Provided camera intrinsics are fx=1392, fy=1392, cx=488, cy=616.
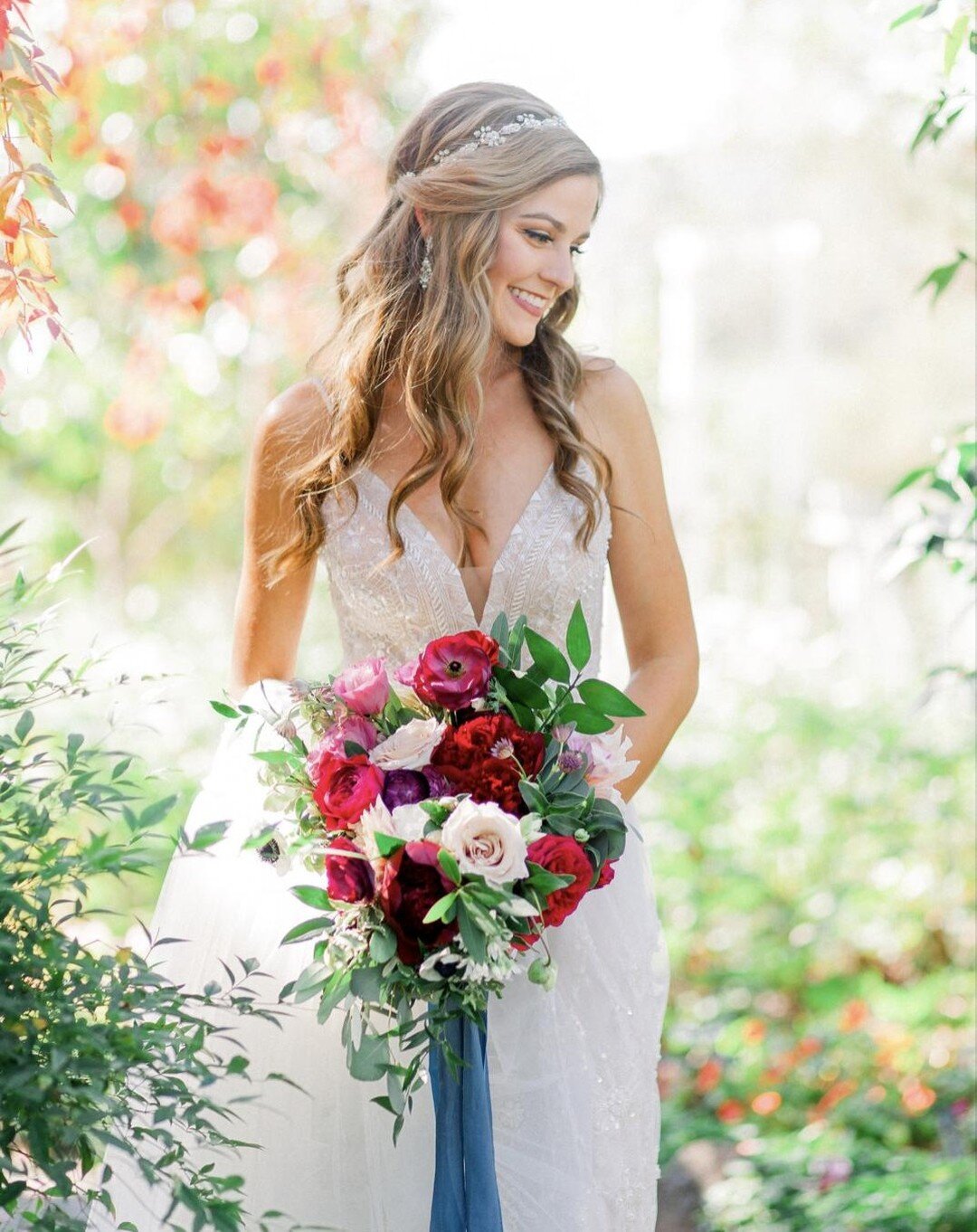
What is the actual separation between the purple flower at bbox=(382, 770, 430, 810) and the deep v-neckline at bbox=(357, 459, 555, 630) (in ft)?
2.30

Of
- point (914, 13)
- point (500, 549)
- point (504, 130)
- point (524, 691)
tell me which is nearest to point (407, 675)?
point (524, 691)

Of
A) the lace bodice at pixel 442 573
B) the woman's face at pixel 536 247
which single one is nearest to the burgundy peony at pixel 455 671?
the lace bodice at pixel 442 573

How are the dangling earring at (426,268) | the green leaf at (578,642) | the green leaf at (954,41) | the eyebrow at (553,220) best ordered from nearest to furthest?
the green leaf at (578,642)
the green leaf at (954,41)
the eyebrow at (553,220)
the dangling earring at (426,268)

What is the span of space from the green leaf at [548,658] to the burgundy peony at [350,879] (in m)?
0.36

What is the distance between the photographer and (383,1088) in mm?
2193

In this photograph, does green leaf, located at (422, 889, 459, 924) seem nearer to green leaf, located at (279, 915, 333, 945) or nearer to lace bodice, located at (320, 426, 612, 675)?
green leaf, located at (279, 915, 333, 945)

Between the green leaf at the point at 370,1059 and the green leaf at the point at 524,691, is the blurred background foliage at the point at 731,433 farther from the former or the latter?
the green leaf at the point at 370,1059

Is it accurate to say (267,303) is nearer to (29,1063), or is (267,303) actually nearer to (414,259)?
(414,259)

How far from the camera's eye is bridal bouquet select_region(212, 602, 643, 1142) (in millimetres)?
1790

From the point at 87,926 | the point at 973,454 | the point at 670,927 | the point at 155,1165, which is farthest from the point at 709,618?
the point at 155,1165

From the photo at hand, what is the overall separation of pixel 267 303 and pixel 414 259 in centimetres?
333

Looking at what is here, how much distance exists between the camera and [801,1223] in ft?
11.7

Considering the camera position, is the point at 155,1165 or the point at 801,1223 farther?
the point at 801,1223

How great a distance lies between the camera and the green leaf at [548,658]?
Answer: 193cm
